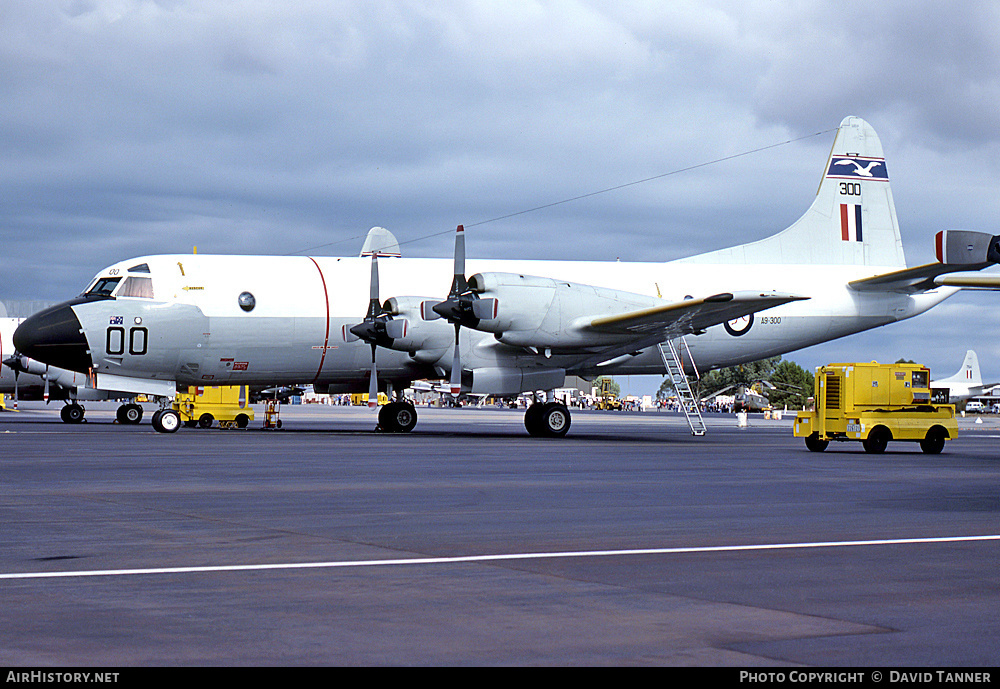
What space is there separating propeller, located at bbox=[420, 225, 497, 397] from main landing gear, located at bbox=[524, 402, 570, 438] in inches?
114

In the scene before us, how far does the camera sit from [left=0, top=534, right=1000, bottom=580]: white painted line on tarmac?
7.52 m

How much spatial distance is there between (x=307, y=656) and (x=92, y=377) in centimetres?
2661

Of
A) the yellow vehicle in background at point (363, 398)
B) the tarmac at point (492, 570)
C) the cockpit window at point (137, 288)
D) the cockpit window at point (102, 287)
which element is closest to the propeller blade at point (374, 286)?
the yellow vehicle in background at point (363, 398)

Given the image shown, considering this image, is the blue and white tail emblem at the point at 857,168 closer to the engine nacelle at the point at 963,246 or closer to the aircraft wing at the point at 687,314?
the aircraft wing at the point at 687,314

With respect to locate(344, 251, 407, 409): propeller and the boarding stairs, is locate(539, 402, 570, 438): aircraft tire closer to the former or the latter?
the boarding stairs

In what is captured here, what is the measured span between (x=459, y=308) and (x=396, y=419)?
21.7 ft

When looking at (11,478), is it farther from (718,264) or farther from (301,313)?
(718,264)

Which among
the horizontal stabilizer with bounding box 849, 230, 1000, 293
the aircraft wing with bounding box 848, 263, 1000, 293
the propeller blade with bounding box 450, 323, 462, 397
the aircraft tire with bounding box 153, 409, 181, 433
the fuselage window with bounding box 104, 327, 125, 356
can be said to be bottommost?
the aircraft tire with bounding box 153, 409, 181, 433

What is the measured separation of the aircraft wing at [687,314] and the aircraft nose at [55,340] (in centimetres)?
1405

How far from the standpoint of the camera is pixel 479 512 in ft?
38.3

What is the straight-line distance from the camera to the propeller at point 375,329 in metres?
29.9

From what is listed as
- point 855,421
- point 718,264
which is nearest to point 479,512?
point 855,421

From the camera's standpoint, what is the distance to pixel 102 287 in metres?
30.1

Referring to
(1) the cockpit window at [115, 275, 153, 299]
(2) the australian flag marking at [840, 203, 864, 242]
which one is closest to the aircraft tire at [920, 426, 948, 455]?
(2) the australian flag marking at [840, 203, 864, 242]
